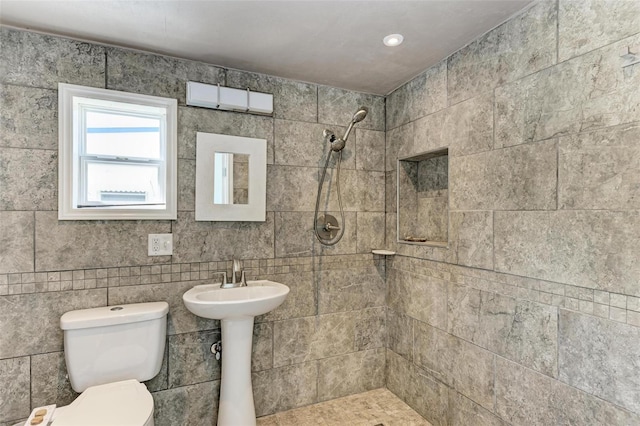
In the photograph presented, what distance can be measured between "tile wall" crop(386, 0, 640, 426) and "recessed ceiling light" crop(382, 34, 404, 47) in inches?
16.2

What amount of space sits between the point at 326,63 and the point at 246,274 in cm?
151

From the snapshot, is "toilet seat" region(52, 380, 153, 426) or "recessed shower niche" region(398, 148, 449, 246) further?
"recessed shower niche" region(398, 148, 449, 246)

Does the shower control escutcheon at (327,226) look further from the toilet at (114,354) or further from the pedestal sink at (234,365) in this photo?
the toilet at (114,354)

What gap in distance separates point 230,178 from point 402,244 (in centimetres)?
137

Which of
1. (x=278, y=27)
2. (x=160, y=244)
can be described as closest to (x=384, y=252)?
(x=160, y=244)

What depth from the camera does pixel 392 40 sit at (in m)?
1.88

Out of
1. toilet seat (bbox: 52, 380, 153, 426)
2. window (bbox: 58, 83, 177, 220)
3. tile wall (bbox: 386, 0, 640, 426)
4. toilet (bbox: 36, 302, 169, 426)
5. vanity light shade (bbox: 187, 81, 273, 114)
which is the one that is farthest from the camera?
vanity light shade (bbox: 187, 81, 273, 114)

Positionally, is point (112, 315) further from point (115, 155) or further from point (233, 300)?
point (115, 155)

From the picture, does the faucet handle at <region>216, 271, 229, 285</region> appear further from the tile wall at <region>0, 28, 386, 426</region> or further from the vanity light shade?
the vanity light shade

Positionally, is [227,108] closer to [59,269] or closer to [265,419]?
[59,269]

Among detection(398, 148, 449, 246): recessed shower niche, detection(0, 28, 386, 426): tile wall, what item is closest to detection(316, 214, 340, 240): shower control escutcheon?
detection(0, 28, 386, 426): tile wall

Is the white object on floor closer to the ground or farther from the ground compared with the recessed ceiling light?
closer to the ground

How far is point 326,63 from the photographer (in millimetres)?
2162

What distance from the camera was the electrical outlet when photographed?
201 cm
